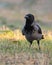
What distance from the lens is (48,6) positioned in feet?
131

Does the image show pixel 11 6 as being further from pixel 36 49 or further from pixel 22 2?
pixel 36 49

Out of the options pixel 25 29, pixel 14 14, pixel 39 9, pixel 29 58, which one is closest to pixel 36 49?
pixel 25 29

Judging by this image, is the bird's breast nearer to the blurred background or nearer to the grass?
the grass

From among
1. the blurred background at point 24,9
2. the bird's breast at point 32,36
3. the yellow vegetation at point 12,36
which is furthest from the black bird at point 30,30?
the blurred background at point 24,9

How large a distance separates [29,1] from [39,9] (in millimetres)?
4118

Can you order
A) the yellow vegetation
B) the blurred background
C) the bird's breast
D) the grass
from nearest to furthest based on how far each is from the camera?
1. the grass
2. the bird's breast
3. the yellow vegetation
4. the blurred background

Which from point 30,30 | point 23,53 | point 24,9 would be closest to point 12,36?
point 30,30

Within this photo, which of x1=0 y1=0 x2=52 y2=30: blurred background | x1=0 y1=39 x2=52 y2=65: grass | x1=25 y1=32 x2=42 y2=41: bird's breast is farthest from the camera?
x1=0 y1=0 x2=52 y2=30: blurred background

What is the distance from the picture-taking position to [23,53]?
45.9 ft

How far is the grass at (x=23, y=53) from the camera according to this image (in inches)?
504

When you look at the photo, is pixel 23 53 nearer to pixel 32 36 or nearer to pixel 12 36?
pixel 32 36

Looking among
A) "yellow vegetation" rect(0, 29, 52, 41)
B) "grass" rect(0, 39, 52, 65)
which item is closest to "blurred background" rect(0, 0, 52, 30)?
"yellow vegetation" rect(0, 29, 52, 41)

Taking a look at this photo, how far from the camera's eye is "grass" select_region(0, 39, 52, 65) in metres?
12.8

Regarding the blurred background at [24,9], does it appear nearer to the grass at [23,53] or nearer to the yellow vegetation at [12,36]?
the yellow vegetation at [12,36]
